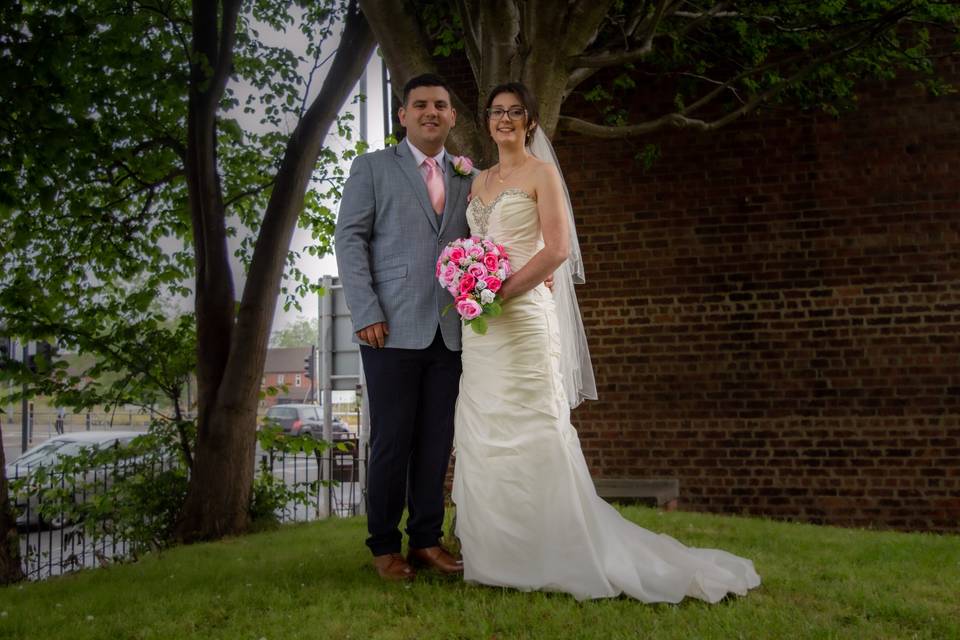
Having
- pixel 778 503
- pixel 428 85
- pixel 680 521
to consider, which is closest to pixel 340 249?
pixel 428 85

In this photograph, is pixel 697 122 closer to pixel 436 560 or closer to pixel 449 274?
pixel 449 274

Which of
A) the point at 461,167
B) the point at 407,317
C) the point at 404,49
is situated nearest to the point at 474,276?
the point at 407,317

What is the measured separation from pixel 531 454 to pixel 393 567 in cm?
86

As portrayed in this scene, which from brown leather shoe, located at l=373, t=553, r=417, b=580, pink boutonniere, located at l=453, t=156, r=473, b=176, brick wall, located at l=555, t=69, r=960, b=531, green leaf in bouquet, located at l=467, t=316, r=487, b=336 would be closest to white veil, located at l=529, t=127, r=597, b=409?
pink boutonniere, located at l=453, t=156, r=473, b=176

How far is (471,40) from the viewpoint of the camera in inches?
209

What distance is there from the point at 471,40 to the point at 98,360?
5.07 metres

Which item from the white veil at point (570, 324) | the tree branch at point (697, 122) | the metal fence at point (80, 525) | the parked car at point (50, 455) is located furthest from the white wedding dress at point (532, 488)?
the parked car at point (50, 455)

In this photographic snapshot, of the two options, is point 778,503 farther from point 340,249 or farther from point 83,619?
point 83,619

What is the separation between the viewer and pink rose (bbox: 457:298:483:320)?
11.0 ft

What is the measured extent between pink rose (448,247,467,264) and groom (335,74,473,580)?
25cm

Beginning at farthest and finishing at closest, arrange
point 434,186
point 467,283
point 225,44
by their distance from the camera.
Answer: point 225,44, point 434,186, point 467,283

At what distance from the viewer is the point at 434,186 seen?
388cm

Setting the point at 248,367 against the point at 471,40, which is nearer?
the point at 471,40

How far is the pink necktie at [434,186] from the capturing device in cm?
387
